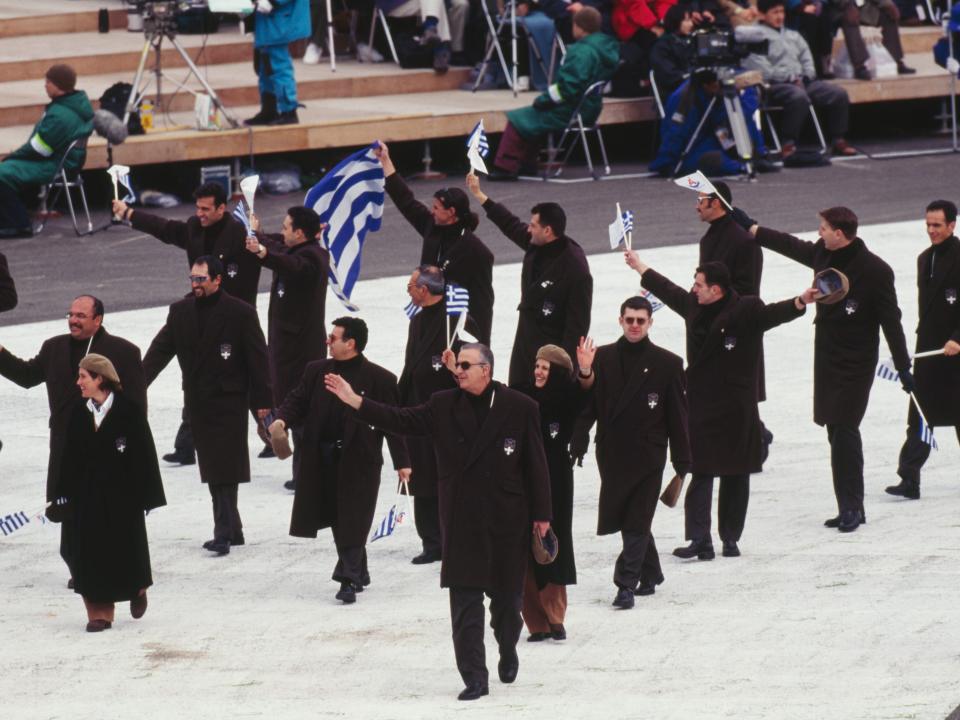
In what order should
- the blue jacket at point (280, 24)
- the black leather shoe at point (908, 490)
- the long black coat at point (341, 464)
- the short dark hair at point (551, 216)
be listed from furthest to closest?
the blue jacket at point (280, 24), the black leather shoe at point (908, 490), the short dark hair at point (551, 216), the long black coat at point (341, 464)

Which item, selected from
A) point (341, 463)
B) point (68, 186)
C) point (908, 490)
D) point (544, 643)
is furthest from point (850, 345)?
point (68, 186)

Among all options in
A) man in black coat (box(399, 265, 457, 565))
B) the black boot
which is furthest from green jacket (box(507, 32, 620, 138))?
man in black coat (box(399, 265, 457, 565))

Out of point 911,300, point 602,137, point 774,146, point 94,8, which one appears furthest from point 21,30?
point 911,300

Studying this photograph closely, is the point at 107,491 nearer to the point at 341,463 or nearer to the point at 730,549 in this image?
the point at 341,463

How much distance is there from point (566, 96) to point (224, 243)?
8.89 m

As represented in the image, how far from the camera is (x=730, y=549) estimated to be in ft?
36.2

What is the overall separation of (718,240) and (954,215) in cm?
137

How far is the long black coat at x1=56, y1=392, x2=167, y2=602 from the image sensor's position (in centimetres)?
1003

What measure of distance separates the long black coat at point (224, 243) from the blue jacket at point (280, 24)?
24.4ft

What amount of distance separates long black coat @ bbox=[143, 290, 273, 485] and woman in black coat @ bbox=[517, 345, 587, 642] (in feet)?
7.28

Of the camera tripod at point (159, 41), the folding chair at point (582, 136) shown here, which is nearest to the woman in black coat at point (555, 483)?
the camera tripod at point (159, 41)

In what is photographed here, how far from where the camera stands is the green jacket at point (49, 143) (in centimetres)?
1841

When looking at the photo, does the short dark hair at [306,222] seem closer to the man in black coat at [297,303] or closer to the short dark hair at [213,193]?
the man in black coat at [297,303]

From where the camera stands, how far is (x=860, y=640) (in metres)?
9.47
